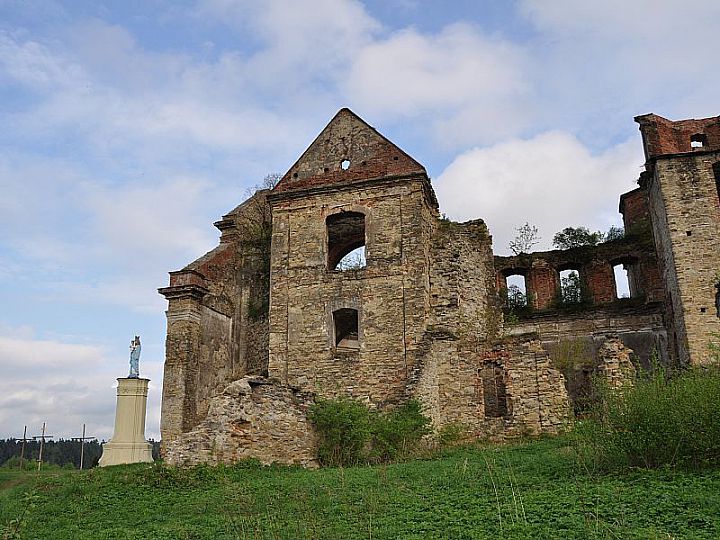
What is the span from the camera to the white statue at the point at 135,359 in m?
18.3

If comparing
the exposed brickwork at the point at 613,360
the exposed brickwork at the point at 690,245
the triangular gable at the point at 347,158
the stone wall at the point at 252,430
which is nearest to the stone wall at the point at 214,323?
the triangular gable at the point at 347,158

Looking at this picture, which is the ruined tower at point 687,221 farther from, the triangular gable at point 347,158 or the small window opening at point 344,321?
the small window opening at point 344,321

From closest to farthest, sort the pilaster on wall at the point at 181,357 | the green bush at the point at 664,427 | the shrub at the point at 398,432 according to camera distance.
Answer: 1. the green bush at the point at 664,427
2. the shrub at the point at 398,432
3. the pilaster on wall at the point at 181,357

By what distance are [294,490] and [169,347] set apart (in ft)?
31.7

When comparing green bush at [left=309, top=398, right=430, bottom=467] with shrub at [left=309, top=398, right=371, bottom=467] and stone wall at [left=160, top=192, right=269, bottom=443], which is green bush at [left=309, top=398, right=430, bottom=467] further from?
stone wall at [left=160, top=192, right=269, bottom=443]

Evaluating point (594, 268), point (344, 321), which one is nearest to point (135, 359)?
point (344, 321)

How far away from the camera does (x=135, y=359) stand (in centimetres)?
1850

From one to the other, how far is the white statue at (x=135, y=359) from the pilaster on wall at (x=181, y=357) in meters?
1.15

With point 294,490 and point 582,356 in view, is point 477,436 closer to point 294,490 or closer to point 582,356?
point 582,356

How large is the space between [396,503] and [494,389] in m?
8.71

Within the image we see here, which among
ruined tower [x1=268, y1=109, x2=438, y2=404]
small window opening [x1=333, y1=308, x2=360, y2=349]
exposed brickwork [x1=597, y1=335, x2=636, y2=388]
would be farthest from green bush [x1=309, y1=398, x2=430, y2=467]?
exposed brickwork [x1=597, y1=335, x2=636, y2=388]

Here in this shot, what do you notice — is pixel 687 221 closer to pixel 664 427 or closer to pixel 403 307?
pixel 403 307

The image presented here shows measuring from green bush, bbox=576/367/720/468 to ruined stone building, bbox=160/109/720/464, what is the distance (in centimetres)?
527

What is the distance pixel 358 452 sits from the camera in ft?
44.4
